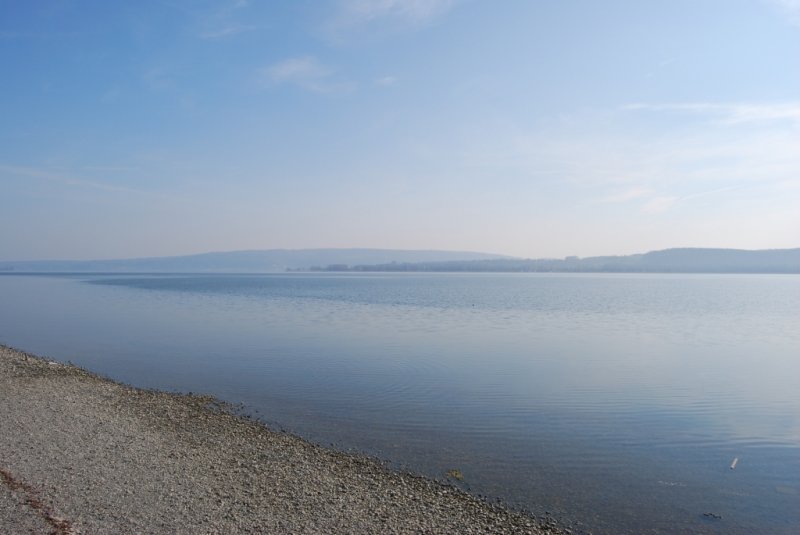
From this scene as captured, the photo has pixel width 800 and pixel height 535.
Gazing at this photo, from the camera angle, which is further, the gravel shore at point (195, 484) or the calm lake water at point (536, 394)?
the calm lake water at point (536, 394)

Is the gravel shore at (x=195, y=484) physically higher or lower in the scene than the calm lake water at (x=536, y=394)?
higher

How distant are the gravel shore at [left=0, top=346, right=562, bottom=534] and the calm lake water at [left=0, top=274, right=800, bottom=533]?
117 centimetres

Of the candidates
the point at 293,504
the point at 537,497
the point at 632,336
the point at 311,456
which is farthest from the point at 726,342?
the point at 293,504

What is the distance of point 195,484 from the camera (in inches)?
324

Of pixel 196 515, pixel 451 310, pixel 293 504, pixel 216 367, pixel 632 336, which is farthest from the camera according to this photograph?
pixel 451 310

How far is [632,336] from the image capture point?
2816cm

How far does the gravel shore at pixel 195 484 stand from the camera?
700cm

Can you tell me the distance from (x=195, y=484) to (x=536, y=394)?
33.8 feet

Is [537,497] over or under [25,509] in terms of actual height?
under

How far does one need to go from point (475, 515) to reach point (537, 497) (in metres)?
1.57

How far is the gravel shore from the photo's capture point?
700 cm

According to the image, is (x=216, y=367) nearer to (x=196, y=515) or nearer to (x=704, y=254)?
(x=196, y=515)

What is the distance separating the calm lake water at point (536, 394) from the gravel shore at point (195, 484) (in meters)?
1.17

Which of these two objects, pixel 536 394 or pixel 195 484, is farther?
pixel 536 394
